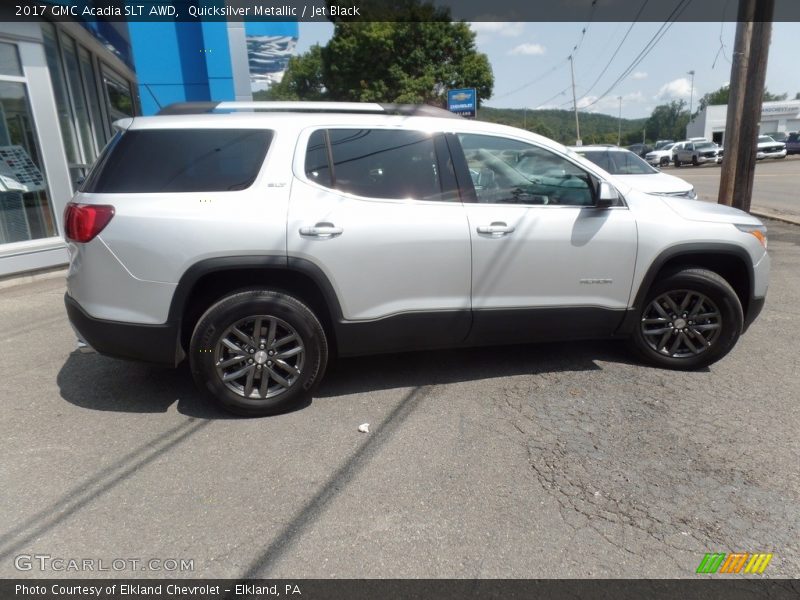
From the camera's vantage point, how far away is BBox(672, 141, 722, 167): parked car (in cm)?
3678

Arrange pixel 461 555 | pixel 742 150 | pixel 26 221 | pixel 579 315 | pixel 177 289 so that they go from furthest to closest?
1. pixel 742 150
2. pixel 26 221
3. pixel 579 315
4. pixel 177 289
5. pixel 461 555

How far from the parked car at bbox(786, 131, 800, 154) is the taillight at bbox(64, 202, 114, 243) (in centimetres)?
4561

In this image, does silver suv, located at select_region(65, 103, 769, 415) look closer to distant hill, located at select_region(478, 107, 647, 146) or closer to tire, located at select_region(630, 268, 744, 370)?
tire, located at select_region(630, 268, 744, 370)

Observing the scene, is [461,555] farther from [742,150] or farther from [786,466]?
[742,150]

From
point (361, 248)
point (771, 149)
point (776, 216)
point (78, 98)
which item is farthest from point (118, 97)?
point (771, 149)

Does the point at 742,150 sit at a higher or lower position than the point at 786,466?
higher

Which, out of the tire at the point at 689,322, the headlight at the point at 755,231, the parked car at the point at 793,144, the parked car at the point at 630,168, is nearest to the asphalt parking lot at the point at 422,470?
the tire at the point at 689,322

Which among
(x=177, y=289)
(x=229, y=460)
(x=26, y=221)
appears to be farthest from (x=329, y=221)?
(x=26, y=221)

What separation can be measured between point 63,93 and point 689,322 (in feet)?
32.5

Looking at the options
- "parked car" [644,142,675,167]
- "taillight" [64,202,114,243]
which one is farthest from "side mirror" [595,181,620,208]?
"parked car" [644,142,675,167]

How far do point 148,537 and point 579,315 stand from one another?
3008 mm

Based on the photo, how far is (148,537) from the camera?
8.18 feet

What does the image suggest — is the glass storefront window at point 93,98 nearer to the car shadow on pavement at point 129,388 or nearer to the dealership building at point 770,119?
the car shadow on pavement at point 129,388

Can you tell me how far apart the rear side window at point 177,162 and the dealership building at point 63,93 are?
3353 millimetres
